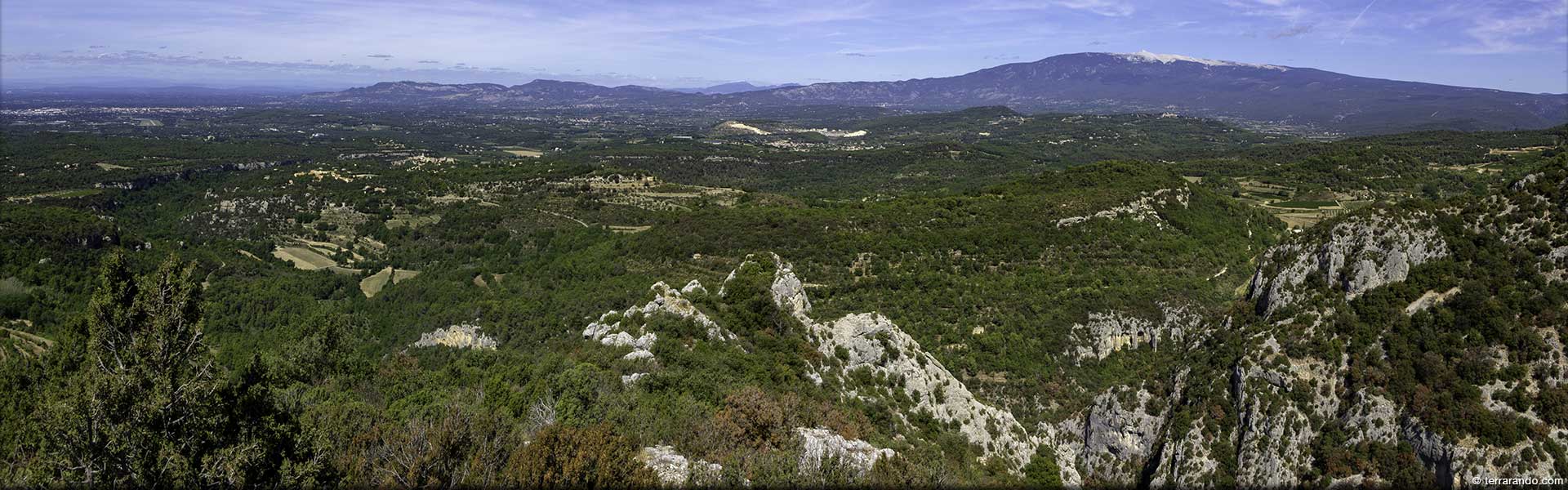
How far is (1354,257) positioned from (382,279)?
6849 cm

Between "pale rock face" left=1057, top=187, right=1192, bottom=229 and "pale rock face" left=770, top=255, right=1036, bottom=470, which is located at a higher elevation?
"pale rock face" left=1057, top=187, right=1192, bottom=229

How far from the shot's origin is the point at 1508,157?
81.6m

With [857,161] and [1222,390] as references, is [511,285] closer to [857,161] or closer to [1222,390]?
[1222,390]

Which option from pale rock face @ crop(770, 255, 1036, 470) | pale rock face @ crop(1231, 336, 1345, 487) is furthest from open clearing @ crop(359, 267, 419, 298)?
pale rock face @ crop(1231, 336, 1345, 487)

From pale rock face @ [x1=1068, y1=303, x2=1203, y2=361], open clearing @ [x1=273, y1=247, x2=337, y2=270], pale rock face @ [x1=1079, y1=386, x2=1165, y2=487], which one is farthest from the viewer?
open clearing @ [x1=273, y1=247, x2=337, y2=270]

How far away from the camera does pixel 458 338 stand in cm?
4088

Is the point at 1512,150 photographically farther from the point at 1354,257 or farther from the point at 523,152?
the point at 523,152

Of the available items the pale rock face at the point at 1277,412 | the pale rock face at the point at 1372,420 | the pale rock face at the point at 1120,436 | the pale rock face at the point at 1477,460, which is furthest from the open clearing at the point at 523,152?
the pale rock face at the point at 1477,460

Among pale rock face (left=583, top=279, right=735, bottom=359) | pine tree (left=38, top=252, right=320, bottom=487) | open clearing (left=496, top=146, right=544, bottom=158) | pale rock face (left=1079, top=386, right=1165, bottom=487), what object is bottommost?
pale rock face (left=1079, top=386, right=1165, bottom=487)

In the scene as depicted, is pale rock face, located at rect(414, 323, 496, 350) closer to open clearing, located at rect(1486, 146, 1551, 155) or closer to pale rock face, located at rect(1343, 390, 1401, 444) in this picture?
pale rock face, located at rect(1343, 390, 1401, 444)

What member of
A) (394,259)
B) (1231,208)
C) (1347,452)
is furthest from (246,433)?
(1231,208)

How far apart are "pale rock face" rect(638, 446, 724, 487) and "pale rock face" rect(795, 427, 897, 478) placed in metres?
1.89

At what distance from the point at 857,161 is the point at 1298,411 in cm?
13449

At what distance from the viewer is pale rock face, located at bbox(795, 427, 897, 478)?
45.7 ft
